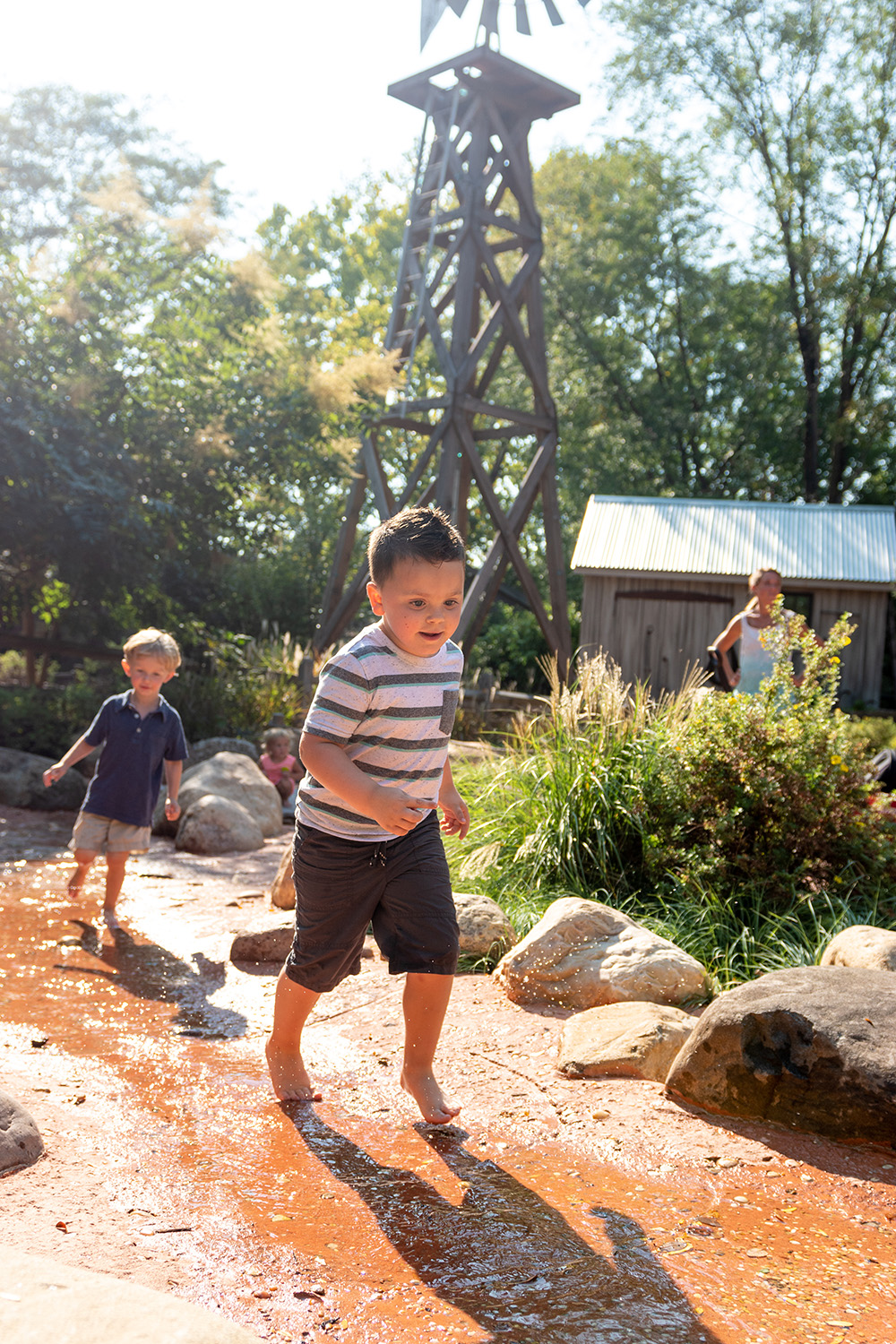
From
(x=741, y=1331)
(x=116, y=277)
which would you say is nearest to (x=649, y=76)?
(x=116, y=277)

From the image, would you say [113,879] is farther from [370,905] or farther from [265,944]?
[370,905]

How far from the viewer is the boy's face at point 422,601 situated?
110 inches

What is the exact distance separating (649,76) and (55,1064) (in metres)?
24.3

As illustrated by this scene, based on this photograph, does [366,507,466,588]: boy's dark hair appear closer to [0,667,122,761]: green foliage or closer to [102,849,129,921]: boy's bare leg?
[102,849,129,921]: boy's bare leg

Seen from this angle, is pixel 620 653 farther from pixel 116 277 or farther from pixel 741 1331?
pixel 741 1331

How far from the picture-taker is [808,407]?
73.8 feet

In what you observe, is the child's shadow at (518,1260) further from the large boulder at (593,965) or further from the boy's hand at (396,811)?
the large boulder at (593,965)

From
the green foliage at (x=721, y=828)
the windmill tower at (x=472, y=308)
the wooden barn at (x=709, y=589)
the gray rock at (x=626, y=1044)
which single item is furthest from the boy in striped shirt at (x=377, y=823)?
the wooden barn at (x=709, y=589)

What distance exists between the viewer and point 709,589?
13.8 metres

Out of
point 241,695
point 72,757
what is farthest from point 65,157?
point 72,757

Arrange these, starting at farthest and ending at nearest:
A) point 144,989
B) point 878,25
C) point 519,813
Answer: point 878,25
point 519,813
point 144,989

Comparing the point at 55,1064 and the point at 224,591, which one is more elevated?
the point at 224,591

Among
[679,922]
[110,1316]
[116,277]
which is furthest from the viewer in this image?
[116,277]

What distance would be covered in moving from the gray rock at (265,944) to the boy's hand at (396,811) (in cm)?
237
